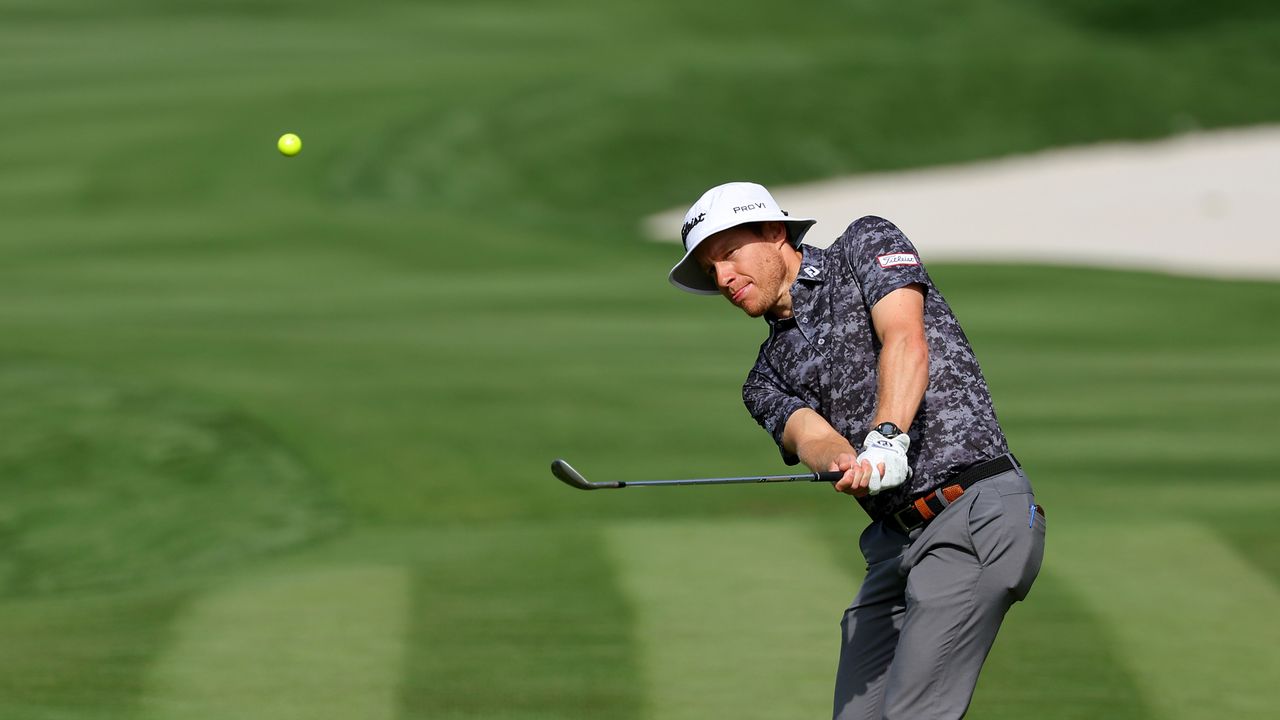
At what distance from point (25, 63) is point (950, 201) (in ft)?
59.6

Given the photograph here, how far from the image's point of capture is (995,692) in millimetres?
7738

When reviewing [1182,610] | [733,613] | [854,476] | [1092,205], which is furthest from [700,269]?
[1092,205]

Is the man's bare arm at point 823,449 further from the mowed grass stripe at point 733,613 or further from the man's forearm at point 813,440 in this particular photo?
the mowed grass stripe at point 733,613

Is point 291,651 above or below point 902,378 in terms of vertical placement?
below

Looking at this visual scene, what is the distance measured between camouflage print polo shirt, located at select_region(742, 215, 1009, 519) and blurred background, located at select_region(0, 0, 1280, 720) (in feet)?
6.68

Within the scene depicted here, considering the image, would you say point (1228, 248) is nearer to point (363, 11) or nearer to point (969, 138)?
point (969, 138)

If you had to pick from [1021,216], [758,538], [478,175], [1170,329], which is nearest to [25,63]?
[478,175]

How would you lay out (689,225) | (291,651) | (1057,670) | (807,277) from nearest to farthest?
(807,277) → (689,225) → (1057,670) → (291,651)

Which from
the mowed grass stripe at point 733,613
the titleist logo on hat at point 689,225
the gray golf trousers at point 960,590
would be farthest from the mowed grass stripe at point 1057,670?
the titleist logo on hat at point 689,225

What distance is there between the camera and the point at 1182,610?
346 inches

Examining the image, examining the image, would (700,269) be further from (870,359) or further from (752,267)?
(870,359)

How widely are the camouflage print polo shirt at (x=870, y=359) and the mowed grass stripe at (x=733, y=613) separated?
1969 mm

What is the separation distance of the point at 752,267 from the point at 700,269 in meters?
0.34

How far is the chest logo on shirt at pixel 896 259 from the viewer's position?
5.60 metres
